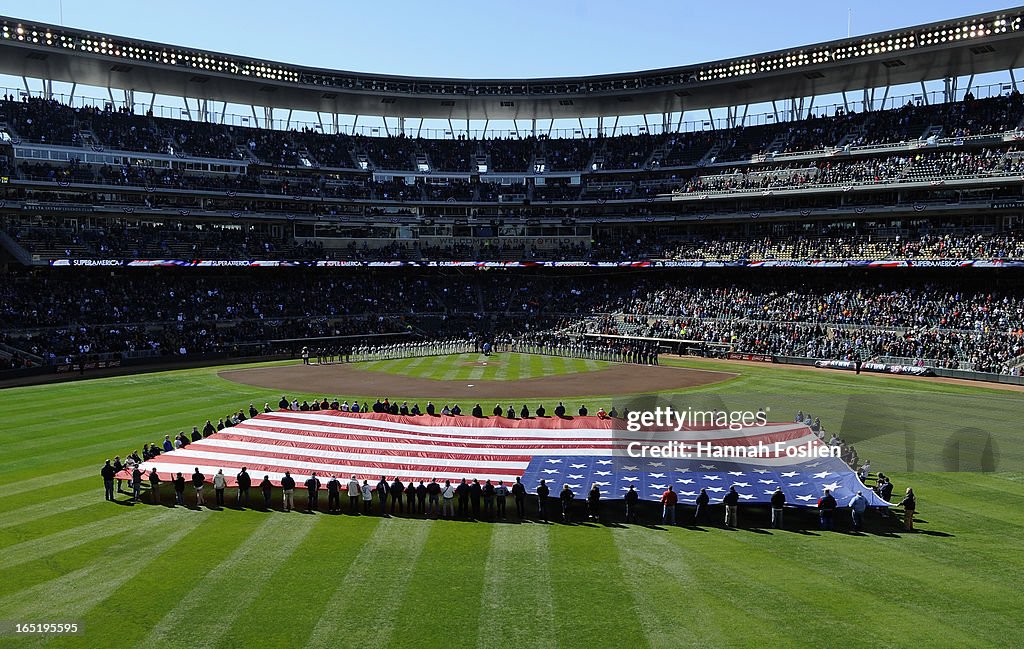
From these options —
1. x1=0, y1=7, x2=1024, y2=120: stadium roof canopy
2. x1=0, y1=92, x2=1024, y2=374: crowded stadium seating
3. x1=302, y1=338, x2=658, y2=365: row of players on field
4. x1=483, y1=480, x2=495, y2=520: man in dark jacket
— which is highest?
x1=0, y1=7, x2=1024, y2=120: stadium roof canopy

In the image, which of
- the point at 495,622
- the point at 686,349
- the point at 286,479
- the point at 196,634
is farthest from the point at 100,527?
the point at 686,349

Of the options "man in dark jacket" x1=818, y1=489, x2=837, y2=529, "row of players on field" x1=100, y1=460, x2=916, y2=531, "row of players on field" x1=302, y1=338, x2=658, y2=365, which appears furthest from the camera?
"row of players on field" x1=302, y1=338, x2=658, y2=365

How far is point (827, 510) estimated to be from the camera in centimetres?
A: 1880

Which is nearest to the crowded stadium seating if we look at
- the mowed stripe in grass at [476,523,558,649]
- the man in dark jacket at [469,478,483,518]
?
the man in dark jacket at [469,478,483,518]

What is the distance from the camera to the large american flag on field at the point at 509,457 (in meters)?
21.0

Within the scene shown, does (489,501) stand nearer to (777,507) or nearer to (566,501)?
(566,501)

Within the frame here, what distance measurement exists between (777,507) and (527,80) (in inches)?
2790

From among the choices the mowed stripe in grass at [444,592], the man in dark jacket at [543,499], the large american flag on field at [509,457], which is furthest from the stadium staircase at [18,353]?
the man in dark jacket at [543,499]

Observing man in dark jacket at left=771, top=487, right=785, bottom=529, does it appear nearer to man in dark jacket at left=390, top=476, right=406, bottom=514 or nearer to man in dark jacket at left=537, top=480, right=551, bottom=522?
man in dark jacket at left=537, top=480, right=551, bottom=522

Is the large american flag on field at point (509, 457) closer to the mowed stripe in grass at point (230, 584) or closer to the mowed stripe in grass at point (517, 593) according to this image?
the mowed stripe in grass at point (517, 593)

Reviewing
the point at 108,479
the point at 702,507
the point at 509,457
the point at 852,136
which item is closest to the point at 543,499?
the point at 509,457

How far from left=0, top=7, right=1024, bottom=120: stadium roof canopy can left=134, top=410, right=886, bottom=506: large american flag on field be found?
50.2 metres

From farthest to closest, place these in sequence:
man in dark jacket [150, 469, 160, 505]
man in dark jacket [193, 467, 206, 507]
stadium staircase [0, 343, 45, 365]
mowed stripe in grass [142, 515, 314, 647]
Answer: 1. stadium staircase [0, 343, 45, 365]
2. man in dark jacket [150, 469, 160, 505]
3. man in dark jacket [193, 467, 206, 507]
4. mowed stripe in grass [142, 515, 314, 647]

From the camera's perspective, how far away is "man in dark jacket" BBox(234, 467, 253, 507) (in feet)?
68.3
